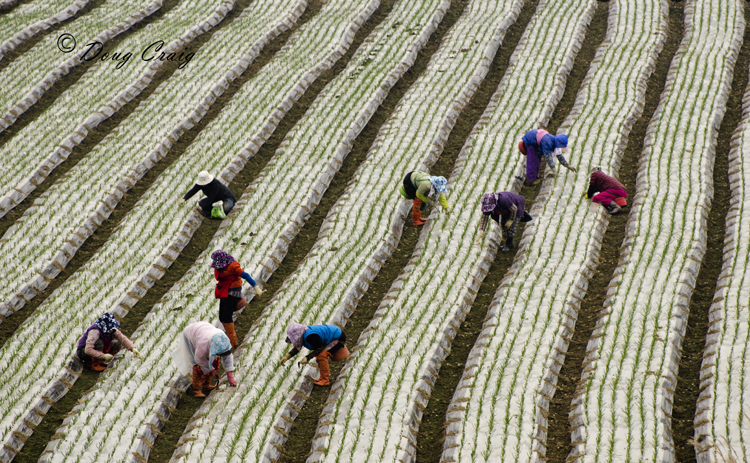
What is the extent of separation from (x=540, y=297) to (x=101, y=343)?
8.08 metres

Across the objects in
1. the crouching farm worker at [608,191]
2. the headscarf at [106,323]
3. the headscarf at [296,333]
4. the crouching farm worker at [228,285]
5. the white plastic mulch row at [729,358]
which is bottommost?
the headscarf at [106,323]

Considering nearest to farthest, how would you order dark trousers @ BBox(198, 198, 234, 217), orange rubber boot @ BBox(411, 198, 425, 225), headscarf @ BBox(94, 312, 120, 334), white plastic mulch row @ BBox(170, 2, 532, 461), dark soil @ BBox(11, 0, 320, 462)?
1. white plastic mulch row @ BBox(170, 2, 532, 461)
2. dark soil @ BBox(11, 0, 320, 462)
3. headscarf @ BBox(94, 312, 120, 334)
4. orange rubber boot @ BBox(411, 198, 425, 225)
5. dark trousers @ BBox(198, 198, 234, 217)

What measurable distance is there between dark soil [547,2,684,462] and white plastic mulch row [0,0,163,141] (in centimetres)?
1449

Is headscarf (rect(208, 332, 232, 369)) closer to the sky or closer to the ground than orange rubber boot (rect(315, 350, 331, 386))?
closer to the ground

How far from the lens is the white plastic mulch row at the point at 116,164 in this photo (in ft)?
47.1

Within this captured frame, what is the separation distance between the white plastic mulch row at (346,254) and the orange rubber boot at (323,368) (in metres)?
0.26

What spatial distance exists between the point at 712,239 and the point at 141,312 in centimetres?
1217

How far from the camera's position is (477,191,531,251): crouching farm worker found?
13.3 m

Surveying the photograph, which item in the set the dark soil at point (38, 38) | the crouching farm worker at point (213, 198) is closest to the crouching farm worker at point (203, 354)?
the crouching farm worker at point (213, 198)

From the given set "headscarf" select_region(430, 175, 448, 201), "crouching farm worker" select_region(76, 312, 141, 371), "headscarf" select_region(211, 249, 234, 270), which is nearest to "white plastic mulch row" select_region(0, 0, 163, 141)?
"crouching farm worker" select_region(76, 312, 141, 371)

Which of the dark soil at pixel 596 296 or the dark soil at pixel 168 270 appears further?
the dark soil at pixel 168 270

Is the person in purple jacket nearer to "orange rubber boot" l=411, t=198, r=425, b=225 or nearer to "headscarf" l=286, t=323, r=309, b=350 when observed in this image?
"orange rubber boot" l=411, t=198, r=425, b=225

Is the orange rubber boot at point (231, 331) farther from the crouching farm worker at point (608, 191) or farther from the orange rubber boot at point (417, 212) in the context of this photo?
the crouching farm worker at point (608, 191)

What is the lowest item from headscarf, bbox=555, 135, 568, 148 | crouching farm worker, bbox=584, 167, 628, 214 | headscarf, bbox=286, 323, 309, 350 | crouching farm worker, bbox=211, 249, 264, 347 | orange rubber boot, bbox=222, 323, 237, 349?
headscarf, bbox=286, 323, 309, 350
